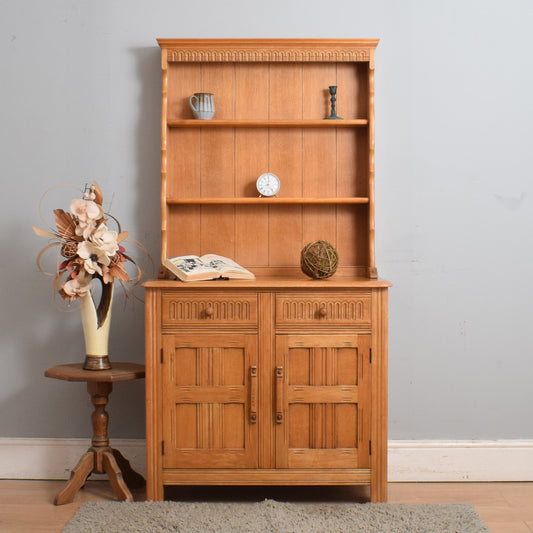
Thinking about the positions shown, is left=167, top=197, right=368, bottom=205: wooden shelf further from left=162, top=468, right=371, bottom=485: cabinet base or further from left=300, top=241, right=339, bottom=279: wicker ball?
left=162, top=468, right=371, bottom=485: cabinet base

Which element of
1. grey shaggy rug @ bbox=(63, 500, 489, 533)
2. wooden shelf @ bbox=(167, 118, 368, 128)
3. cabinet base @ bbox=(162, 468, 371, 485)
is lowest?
grey shaggy rug @ bbox=(63, 500, 489, 533)

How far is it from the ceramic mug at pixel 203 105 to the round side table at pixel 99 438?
1.25 meters

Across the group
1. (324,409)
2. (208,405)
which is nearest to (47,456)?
(208,405)

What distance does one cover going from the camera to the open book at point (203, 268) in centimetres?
271

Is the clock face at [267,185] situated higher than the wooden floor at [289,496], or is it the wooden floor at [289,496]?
the clock face at [267,185]

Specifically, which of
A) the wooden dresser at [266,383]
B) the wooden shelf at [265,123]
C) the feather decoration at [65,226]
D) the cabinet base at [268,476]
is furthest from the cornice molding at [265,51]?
the cabinet base at [268,476]

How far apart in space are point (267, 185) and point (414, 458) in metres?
1.57

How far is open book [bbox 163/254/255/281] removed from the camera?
2713 millimetres

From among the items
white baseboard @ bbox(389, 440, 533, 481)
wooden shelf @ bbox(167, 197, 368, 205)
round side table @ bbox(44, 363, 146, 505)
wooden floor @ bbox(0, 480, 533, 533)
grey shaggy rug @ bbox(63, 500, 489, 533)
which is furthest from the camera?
white baseboard @ bbox(389, 440, 533, 481)

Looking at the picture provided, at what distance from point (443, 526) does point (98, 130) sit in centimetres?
245

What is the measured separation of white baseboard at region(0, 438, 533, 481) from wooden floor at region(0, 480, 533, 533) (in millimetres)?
51

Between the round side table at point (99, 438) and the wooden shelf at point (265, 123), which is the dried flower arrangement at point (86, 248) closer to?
the round side table at point (99, 438)

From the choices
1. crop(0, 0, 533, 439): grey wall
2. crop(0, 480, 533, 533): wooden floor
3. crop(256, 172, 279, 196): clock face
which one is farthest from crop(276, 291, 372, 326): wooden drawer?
crop(0, 480, 533, 533): wooden floor

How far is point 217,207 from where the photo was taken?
3137 mm
